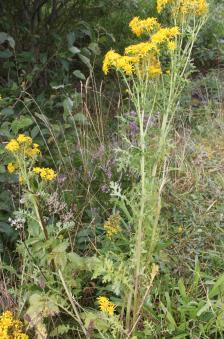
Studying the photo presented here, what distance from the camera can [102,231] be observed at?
2730mm

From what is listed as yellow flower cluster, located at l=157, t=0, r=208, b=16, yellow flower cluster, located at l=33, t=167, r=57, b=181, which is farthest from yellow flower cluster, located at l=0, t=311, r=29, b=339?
yellow flower cluster, located at l=157, t=0, r=208, b=16

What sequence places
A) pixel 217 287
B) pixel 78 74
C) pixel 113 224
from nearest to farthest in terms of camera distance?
pixel 217 287, pixel 113 224, pixel 78 74

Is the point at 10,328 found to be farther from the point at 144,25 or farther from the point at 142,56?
Answer: the point at 144,25

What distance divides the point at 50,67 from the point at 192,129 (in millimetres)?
1209

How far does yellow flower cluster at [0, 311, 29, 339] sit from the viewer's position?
6.29 feet

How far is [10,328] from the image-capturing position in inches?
81.0

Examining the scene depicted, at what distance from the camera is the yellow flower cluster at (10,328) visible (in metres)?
1.92

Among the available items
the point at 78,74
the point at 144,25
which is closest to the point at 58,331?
the point at 144,25

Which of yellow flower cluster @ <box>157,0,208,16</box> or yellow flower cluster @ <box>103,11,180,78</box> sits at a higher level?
yellow flower cluster @ <box>157,0,208,16</box>

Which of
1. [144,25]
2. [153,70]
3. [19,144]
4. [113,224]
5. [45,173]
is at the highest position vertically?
[144,25]

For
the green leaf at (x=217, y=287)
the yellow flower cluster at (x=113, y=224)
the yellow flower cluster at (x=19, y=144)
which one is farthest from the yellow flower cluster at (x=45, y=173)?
the green leaf at (x=217, y=287)

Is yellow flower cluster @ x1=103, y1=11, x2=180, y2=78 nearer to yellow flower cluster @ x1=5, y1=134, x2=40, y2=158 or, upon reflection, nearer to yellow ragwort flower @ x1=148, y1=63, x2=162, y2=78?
yellow ragwort flower @ x1=148, y1=63, x2=162, y2=78

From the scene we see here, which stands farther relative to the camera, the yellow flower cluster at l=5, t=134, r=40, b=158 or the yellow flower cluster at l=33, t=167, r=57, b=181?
the yellow flower cluster at l=33, t=167, r=57, b=181

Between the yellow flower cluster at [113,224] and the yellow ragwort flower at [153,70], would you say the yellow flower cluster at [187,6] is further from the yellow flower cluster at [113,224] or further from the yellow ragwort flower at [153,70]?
the yellow flower cluster at [113,224]
